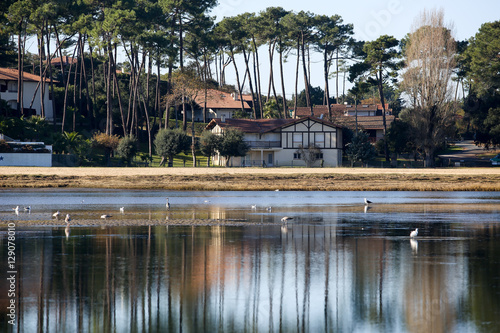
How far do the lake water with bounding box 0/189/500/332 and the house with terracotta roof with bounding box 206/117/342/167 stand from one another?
60574 millimetres

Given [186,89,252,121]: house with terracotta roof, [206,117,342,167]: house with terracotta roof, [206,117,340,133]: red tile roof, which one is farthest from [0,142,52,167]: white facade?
[186,89,252,121]: house with terracotta roof

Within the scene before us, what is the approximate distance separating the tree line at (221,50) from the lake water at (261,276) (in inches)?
2065

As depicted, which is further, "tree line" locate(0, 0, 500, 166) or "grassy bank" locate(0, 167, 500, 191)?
"tree line" locate(0, 0, 500, 166)

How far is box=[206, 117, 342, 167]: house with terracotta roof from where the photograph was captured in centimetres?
9188

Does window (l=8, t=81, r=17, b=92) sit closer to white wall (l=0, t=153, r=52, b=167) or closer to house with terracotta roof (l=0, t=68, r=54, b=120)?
house with terracotta roof (l=0, t=68, r=54, b=120)

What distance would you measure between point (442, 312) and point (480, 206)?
26.7 m

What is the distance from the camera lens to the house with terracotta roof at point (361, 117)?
348ft

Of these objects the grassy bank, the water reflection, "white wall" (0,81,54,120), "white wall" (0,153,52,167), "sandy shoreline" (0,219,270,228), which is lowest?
the water reflection

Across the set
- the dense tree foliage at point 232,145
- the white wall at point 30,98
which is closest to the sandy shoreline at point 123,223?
the dense tree foliage at point 232,145

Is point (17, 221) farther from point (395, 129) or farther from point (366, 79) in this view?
point (366, 79)

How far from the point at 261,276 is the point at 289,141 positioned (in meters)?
75.7

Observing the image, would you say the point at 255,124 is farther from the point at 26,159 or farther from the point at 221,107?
the point at 26,159

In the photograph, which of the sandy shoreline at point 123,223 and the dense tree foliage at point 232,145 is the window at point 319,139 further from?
the sandy shoreline at point 123,223

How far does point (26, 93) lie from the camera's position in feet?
311
